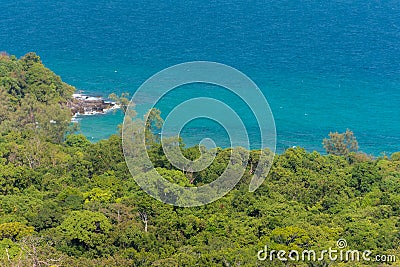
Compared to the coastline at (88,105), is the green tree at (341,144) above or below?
below

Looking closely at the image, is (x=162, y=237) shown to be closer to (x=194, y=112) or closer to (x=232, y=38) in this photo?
(x=194, y=112)

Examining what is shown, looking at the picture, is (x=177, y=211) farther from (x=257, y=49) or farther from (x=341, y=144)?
(x=257, y=49)

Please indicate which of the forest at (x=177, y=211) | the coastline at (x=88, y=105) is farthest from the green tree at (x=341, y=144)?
the coastline at (x=88, y=105)

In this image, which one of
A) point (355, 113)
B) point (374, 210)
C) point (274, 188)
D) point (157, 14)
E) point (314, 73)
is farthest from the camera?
point (157, 14)

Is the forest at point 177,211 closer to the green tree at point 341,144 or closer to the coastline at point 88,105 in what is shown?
the green tree at point 341,144

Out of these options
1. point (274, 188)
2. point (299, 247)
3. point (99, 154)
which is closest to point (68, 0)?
point (99, 154)

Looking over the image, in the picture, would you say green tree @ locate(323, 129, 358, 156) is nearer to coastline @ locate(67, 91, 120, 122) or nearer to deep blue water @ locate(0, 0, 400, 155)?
deep blue water @ locate(0, 0, 400, 155)
